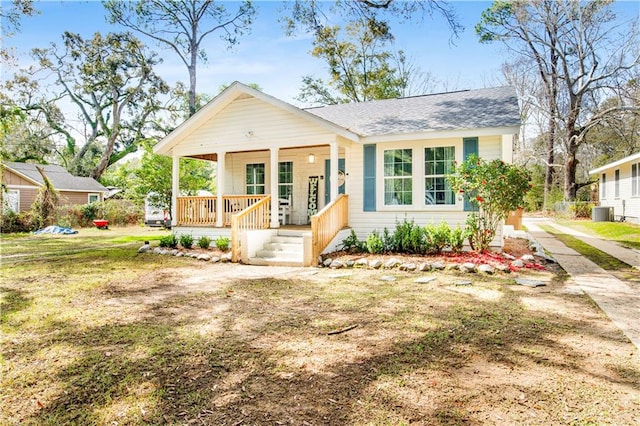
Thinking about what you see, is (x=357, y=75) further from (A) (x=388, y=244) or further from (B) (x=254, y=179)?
(A) (x=388, y=244)

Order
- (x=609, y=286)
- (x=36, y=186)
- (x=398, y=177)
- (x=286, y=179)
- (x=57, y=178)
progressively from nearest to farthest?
(x=609, y=286) < (x=398, y=177) < (x=286, y=179) < (x=36, y=186) < (x=57, y=178)

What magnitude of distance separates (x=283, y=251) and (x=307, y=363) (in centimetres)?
617

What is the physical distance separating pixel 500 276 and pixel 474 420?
5095 millimetres

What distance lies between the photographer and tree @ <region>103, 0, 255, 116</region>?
21719 mm

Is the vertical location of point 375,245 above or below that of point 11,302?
above

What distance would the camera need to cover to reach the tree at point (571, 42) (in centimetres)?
2161

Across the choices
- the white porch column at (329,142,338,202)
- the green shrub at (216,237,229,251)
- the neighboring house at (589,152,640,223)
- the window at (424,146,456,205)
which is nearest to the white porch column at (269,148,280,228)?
the green shrub at (216,237,229,251)

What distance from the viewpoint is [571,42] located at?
74.9 ft

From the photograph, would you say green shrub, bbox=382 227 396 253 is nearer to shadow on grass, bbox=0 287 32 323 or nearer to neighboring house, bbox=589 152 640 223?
shadow on grass, bbox=0 287 32 323

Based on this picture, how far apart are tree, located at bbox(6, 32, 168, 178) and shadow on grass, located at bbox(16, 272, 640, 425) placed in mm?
25622

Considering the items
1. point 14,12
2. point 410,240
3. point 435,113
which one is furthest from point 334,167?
point 14,12

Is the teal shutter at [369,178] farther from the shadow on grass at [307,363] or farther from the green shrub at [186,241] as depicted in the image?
the shadow on grass at [307,363]

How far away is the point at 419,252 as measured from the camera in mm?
8844

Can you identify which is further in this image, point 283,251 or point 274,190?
point 274,190
